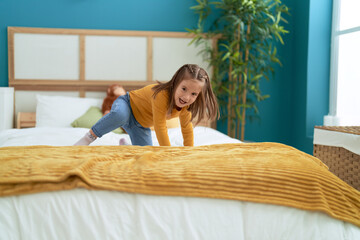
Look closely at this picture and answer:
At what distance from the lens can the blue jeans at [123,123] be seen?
1.86 m

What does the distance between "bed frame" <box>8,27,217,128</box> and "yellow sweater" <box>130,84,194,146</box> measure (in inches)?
56.9

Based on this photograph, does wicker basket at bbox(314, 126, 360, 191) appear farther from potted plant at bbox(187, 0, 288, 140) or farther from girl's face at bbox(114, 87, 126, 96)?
girl's face at bbox(114, 87, 126, 96)

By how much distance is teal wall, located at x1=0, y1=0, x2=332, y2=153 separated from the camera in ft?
10.6

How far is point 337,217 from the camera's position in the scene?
3.20ft

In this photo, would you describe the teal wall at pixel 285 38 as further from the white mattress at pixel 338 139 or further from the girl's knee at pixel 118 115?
the girl's knee at pixel 118 115

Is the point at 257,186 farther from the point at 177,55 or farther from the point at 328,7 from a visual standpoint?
the point at 328,7

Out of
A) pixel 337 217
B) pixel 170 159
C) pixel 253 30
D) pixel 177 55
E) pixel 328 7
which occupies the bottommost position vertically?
pixel 337 217

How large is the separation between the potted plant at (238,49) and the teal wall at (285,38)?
18 cm

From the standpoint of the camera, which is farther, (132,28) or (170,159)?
(132,28)

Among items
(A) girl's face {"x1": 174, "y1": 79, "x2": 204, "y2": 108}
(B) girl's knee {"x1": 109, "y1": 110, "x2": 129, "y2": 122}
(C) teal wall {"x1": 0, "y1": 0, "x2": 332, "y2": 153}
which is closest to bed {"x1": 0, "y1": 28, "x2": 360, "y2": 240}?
(A) girl's face {"x1": 174, "y1": 79, "x2": 204, "y2": 108}

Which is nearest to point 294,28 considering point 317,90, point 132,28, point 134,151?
point 317,90

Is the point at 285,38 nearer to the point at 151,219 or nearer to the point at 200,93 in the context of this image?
the point at 200,93

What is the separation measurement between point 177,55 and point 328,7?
159 cm

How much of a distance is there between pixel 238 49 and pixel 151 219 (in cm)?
259
